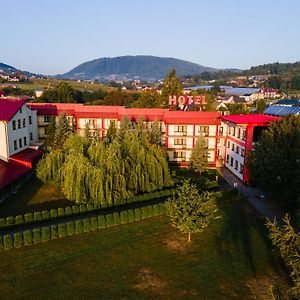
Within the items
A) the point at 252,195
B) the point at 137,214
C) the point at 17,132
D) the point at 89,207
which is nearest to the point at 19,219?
the point at 89,207

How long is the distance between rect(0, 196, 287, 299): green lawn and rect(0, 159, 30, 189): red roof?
1145 centimetres

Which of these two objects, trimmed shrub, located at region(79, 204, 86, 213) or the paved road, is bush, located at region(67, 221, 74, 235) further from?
the paved road

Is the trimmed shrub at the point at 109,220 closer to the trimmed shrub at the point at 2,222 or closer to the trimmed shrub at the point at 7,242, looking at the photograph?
the trimmed shrub at the point at 7,242

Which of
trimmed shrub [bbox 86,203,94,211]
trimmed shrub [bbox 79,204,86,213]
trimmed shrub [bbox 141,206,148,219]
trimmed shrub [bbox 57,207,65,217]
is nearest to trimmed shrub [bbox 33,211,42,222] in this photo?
trimmed shrub [bbox 57,207,65,217]

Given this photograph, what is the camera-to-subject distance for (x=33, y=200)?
115 ft

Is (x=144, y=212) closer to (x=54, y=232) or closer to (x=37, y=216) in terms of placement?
(x=54, y=232)

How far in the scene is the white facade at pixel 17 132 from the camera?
4091 cm

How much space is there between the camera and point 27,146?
158 ft

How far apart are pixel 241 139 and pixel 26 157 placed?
94.6 ft

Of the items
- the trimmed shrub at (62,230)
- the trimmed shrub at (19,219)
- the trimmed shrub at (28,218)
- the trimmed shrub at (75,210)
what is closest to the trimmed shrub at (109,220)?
the trimmed shrub at (75,210)

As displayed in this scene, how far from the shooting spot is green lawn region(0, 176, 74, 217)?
32344 millimetres

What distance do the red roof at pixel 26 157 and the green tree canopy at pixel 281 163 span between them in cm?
2709

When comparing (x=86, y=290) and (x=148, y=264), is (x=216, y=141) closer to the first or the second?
(x=148, y=264)

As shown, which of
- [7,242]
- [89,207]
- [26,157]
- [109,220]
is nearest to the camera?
[7,242]
